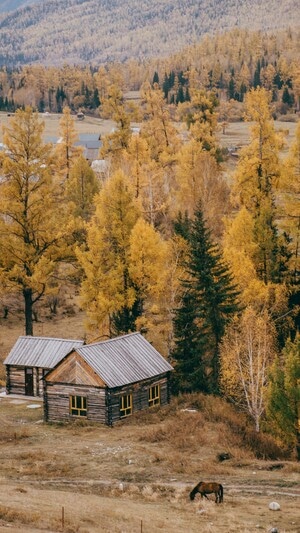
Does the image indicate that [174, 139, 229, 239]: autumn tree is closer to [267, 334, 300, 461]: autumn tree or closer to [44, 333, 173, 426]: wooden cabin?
[44, 333, 173, 426]: wooden cabin

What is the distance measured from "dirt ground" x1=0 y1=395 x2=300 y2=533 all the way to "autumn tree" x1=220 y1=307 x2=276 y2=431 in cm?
265

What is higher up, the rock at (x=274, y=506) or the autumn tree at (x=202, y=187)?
the autumn tree at (x=202, y=187)

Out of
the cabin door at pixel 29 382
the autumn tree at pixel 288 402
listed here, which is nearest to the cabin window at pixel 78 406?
the cabin door at pixel 29 382

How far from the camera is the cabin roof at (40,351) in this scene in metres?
47.0

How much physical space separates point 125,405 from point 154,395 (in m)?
2.42

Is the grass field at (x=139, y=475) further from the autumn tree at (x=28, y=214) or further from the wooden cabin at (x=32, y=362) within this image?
the autumn tree at (x=28, y=214)

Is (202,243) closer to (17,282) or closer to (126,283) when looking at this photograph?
(126,283)

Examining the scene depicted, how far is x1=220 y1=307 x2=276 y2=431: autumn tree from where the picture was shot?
3981 cm

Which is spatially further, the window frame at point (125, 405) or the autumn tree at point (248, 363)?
the window frame at point (125, 405)

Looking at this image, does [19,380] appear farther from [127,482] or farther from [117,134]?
[117,134]

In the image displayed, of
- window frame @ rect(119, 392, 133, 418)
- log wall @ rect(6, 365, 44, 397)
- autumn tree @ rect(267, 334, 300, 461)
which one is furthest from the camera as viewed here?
log wall @ rect(6, 365, 44, 397)

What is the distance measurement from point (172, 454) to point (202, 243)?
14658 mm

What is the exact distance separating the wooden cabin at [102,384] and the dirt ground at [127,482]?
1.02m

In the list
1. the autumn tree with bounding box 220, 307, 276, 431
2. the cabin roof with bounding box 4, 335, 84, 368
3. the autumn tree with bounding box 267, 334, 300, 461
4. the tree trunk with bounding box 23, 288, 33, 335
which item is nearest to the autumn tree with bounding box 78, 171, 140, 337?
the cabin roof with bounding box 4, 335, 84, 368
